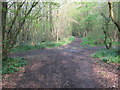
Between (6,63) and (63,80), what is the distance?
4.44m

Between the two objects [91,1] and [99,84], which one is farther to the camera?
[91,1]

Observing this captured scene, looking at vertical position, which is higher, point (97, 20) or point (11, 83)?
point (97, 20)

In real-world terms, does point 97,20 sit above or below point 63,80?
above

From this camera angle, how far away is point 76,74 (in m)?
5.24

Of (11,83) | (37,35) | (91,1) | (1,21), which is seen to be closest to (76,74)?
(11,83)

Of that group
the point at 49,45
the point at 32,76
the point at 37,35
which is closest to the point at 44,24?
the point at 37,35

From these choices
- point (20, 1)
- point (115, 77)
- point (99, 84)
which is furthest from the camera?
point (20, 1)

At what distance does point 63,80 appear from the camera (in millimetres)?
4652

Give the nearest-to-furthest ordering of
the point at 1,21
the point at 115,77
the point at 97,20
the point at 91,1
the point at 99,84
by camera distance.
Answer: the point at 99,84, the point at 115,77, the point at 1,21, the point at 91,1, the point at 97,20

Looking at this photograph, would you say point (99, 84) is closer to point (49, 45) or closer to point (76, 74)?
point (76, 74)

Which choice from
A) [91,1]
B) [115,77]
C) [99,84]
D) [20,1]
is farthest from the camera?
[91,1]

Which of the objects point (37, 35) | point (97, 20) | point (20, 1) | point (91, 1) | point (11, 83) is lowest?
point (11, 83)

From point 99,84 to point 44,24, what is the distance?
15383 mm

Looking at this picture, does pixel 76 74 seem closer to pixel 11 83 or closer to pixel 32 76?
pixel 32 76
